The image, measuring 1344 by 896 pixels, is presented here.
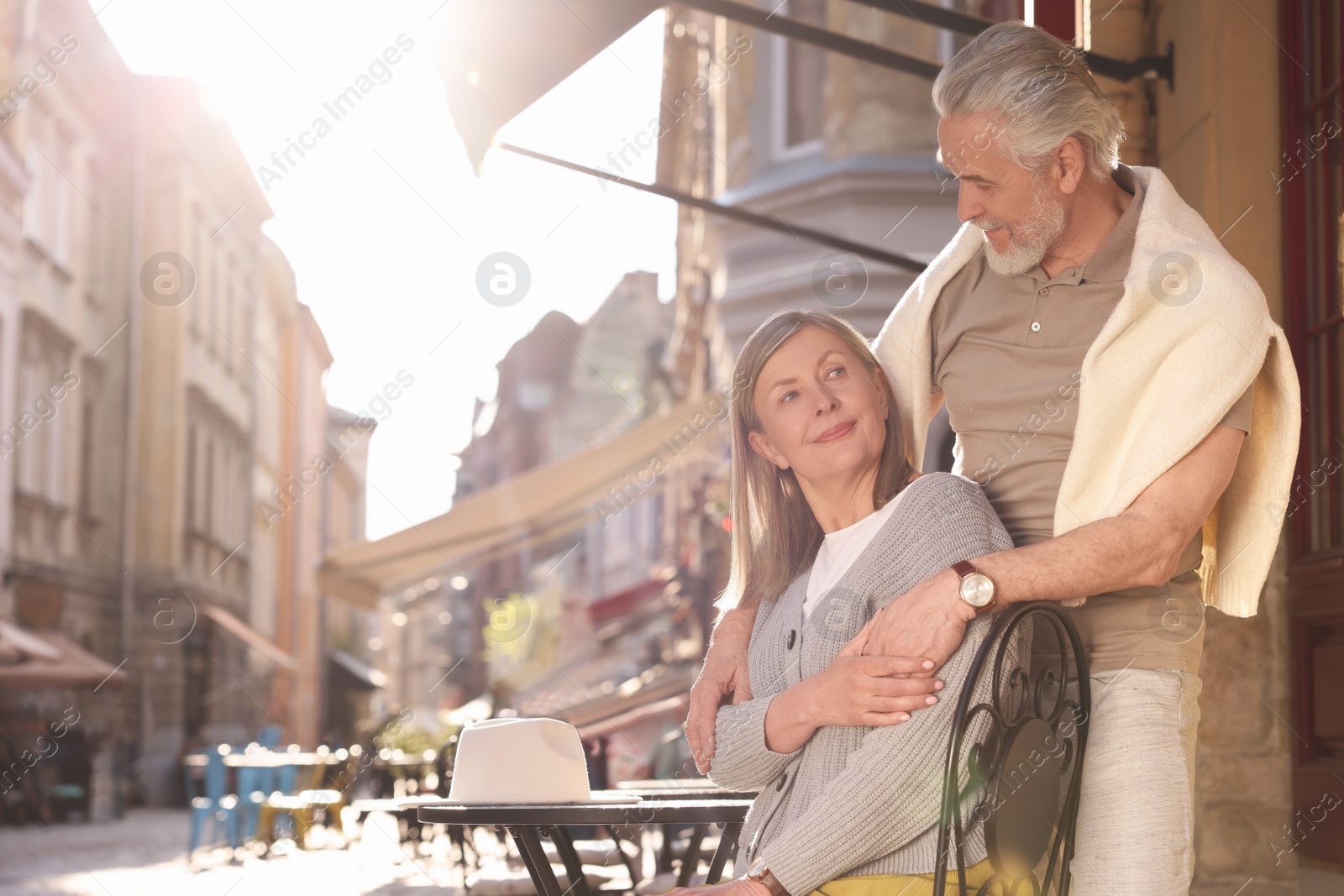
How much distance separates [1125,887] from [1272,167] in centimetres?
242

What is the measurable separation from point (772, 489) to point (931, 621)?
2.08ft

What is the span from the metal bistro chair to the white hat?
0.93 meters

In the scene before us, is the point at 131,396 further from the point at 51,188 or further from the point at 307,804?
the point at 307,804

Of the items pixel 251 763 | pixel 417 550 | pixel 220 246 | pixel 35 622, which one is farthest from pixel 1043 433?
pixel 220 246

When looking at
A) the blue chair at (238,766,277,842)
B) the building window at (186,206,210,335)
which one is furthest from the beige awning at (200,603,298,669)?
the blue chair at (238,766,277,842)

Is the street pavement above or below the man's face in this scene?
below

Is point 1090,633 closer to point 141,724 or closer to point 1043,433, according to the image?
point 1043,433

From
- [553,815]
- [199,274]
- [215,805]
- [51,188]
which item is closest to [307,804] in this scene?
[215,805]

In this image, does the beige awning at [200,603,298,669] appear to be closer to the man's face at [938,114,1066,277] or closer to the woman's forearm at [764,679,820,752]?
the woman's forearm at [764,679,820,752]

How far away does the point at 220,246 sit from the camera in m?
30.8

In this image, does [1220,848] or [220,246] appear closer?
[1220,848]

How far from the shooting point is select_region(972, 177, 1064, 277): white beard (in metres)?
2.33

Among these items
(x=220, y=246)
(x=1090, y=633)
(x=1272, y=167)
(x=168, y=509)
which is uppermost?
(x=220, y=246)

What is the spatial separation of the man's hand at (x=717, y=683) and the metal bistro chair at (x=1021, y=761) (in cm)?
53
